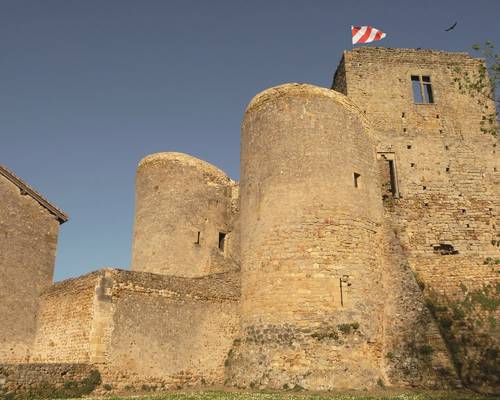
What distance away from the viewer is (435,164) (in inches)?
727

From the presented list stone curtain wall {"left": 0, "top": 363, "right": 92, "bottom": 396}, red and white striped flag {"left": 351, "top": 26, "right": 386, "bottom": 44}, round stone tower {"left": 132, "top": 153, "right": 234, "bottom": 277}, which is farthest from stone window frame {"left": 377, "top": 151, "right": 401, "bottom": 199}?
stone curtain wall {"left": 0, "top": 363, "right": 92, "bottom": 396}

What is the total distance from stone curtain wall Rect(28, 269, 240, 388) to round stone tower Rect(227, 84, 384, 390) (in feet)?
2.84

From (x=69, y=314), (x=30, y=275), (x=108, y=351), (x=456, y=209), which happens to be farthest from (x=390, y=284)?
(x=30, y=275)

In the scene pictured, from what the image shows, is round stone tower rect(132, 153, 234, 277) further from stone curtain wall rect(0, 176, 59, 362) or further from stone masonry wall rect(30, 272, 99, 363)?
stone masonry wall rect(30, 272, 99, 363)

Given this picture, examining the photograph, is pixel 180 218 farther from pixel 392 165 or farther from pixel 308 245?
pixel 392 165

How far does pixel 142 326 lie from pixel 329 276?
17.7 ft

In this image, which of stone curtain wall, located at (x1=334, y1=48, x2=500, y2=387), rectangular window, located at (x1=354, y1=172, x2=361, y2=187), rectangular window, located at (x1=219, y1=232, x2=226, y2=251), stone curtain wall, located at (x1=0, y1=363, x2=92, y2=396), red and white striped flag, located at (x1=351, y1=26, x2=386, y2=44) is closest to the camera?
stone curtain wall, located at (x1=0, y1=363, x2=92, y2=396)

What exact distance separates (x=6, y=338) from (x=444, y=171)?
52.4 ft

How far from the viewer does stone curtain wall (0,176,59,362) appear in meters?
16.2

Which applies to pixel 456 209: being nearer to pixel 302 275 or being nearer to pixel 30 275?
pixel 302 275

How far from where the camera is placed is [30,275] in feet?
56.5

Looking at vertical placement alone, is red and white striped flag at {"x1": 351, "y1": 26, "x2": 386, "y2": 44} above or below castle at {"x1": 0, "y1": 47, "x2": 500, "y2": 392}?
above

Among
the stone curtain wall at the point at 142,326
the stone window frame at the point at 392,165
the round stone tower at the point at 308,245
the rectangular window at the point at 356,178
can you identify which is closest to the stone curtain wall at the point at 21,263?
the stone curtain wall at the point at 142,326

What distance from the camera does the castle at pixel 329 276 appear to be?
44.1 ft
